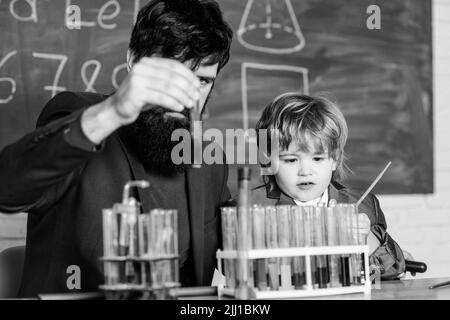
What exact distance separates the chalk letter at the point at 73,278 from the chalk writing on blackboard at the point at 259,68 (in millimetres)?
1205

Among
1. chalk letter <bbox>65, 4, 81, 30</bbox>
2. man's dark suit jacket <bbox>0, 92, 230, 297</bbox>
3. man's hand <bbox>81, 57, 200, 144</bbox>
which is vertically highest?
chalk letter <bbox>65, 4, 81, 30</bbox>

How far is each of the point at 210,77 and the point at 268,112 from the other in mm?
405

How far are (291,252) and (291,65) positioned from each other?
1.61 metres

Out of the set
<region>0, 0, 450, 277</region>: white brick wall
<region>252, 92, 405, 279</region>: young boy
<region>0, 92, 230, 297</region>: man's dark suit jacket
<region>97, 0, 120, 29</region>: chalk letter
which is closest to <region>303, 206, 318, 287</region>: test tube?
<region>0, 92, 230, 297</region>: man's dark suit jacket

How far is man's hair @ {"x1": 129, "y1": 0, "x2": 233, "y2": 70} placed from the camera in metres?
1.64

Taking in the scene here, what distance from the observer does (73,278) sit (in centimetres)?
158

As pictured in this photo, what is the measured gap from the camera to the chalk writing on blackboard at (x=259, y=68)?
267 cm

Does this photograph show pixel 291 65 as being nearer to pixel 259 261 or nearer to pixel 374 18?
pixel 374 18

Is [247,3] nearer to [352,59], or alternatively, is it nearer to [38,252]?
[352,59]

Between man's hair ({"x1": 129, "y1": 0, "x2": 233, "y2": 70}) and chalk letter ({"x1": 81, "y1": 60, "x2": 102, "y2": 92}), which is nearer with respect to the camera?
man's hair ({"x1": 129, "y1": 0, "x2": 233, "y2": 70})

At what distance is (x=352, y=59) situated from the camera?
289 cm

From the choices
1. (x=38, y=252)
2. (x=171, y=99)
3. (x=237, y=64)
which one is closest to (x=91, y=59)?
(x=237, y=64)

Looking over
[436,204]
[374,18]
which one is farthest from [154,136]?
[436,204]

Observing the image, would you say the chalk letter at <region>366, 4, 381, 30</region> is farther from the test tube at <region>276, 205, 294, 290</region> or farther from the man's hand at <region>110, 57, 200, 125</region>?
the man's hand at <region>110, 57, 200, 125</region>
